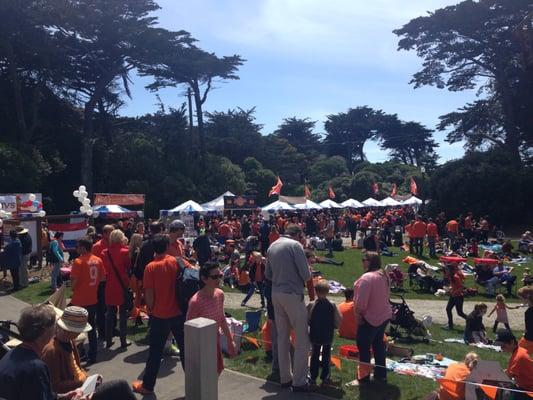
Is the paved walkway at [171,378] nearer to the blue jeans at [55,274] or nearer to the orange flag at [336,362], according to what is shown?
the orange flag at [336,362]

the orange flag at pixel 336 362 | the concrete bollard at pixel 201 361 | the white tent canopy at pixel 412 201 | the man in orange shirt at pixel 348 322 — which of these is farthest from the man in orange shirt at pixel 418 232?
the white tent canopy at pixel 412 201

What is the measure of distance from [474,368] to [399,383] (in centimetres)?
116

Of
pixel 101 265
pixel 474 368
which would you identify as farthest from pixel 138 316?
pixel 474 368

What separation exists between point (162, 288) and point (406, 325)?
494 cm

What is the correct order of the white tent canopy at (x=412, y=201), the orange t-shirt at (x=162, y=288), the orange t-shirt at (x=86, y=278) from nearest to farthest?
the orange t-shirt at (x=162, y=288) < the orange t-shirt at (x=86, y=278) < the white tent canopy at (x=412, y=201)

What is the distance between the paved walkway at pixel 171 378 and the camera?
555 centimetres

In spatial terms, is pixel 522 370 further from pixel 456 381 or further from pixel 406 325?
pixel 406 325

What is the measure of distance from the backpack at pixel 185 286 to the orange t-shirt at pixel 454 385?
107 inches

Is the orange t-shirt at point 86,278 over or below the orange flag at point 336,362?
over

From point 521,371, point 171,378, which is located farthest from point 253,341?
point 521,371

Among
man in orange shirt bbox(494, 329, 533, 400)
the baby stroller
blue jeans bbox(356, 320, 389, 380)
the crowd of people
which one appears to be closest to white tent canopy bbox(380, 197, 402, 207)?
the crowd of people

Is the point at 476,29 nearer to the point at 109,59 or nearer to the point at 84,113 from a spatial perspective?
the point at 109,59

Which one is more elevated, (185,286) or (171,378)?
(185,286)

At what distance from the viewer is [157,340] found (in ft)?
17.8
